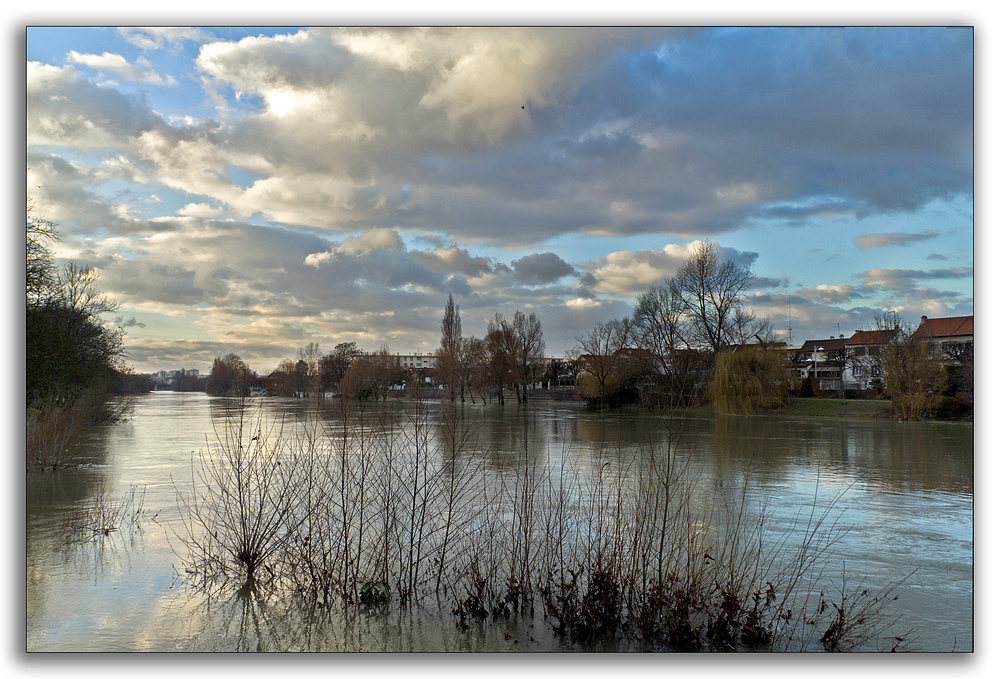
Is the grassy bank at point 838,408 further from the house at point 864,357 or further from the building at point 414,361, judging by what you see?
the building at point 414,361

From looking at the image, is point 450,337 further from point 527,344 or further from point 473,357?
point 527,344

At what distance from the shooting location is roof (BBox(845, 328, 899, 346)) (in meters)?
23.1

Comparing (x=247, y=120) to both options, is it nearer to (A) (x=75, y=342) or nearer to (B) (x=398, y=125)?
(B) (x=398, y=125)

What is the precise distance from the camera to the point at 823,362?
43.2 m

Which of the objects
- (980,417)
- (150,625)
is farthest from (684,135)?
(150,625)

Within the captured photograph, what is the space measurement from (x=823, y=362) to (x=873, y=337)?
56.2ft

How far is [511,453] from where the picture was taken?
16594mm

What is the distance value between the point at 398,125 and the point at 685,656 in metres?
5.58

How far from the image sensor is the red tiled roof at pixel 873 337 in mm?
23266

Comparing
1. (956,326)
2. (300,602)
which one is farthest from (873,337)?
(300,602)

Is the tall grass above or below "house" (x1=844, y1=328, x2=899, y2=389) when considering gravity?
below

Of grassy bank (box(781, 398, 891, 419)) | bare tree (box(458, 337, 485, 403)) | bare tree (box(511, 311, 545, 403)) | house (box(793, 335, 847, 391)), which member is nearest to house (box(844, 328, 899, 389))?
house (box(793, 335, 847, 391))

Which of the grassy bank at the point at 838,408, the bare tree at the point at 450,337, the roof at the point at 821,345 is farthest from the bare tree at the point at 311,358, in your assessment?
the roof at the point at 821,345

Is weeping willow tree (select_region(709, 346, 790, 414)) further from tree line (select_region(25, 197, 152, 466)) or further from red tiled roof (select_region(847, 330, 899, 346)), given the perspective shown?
tree line (select_region(25, 197, 152, 466))
